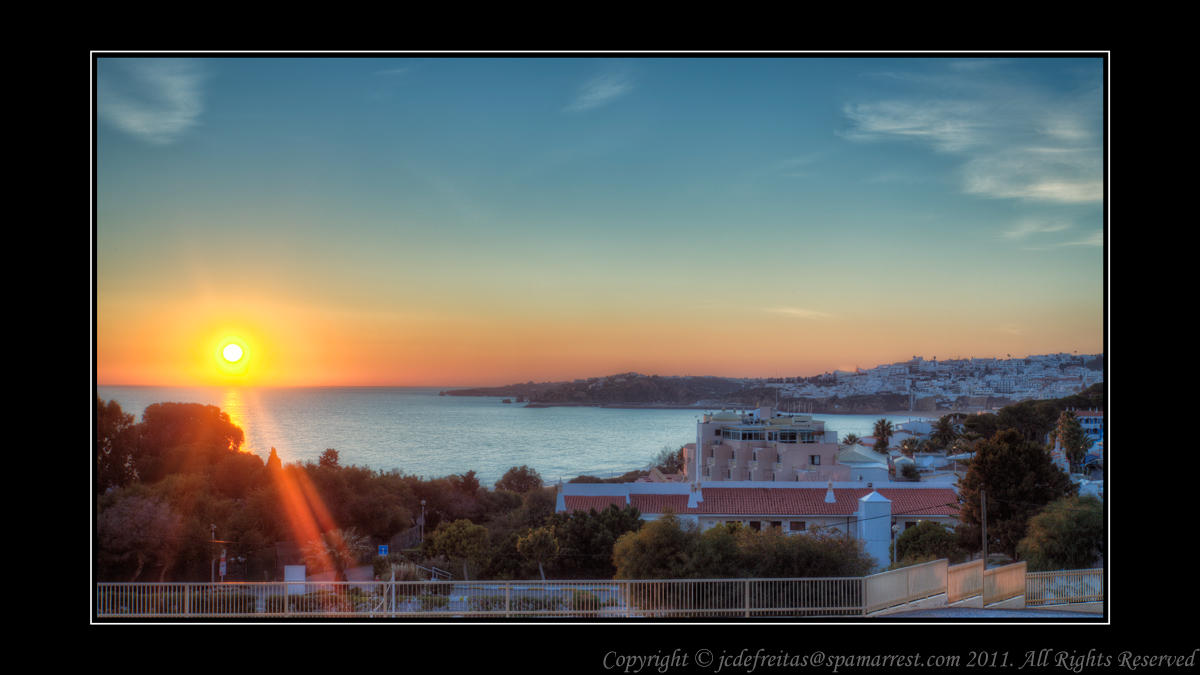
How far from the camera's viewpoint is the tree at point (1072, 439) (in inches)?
812

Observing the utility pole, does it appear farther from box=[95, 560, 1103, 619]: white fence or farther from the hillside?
the hillside

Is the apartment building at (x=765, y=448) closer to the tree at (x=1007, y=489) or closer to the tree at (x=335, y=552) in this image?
the tree at (x=1007, y=489)

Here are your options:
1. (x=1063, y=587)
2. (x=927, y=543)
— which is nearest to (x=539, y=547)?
(x=927, y=543)

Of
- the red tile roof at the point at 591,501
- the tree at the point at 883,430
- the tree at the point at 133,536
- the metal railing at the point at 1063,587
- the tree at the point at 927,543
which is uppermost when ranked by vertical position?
the metal railing at the point at 1063,587

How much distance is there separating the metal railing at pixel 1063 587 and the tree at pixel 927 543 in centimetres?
435

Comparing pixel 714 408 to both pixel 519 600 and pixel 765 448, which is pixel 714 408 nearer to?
pixel 765 448

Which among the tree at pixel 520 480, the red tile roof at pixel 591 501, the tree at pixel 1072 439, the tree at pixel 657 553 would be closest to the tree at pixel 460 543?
the red tile roof at pixel 591 501

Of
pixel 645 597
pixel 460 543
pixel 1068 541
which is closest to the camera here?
pixel 645 597

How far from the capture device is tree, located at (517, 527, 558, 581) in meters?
10.4

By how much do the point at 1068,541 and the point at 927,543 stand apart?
2.57m

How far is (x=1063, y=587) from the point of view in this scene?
676 centimetres
